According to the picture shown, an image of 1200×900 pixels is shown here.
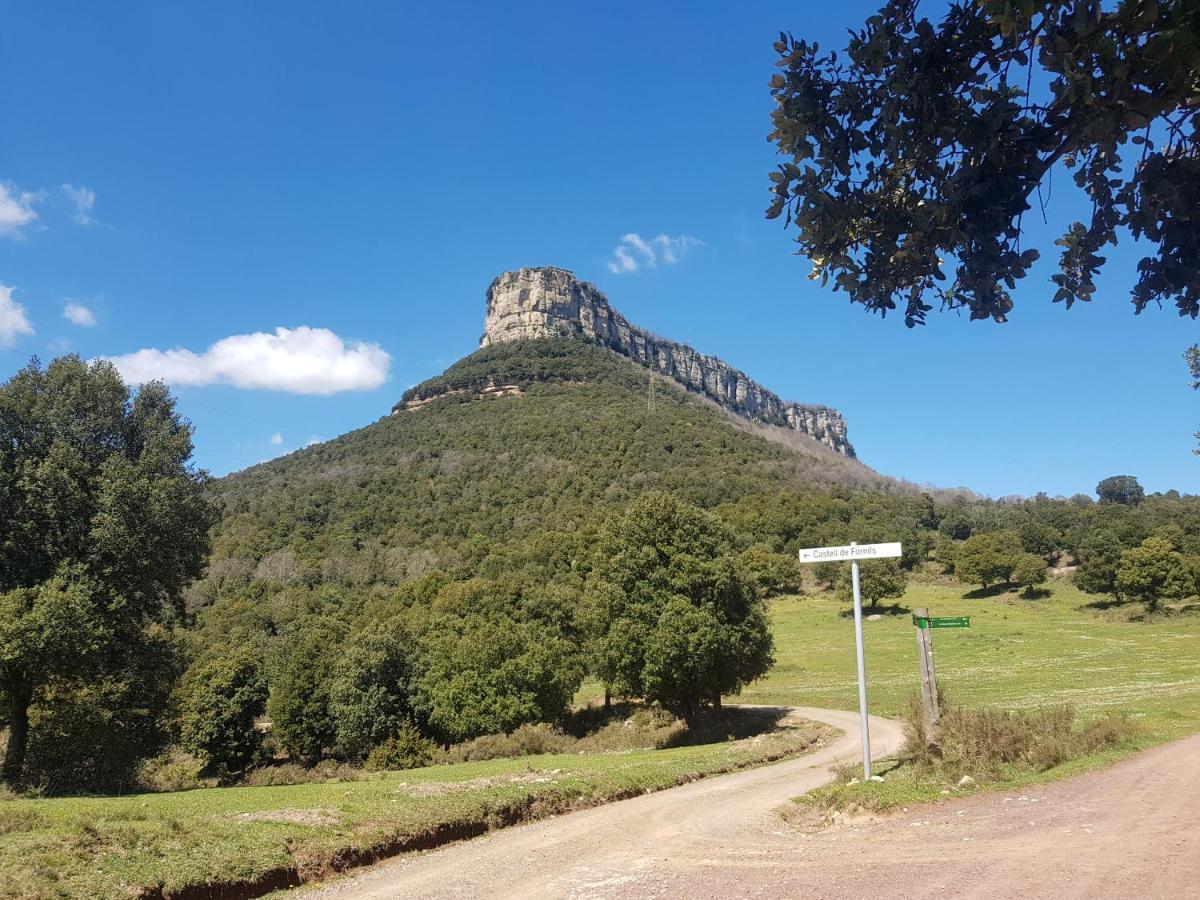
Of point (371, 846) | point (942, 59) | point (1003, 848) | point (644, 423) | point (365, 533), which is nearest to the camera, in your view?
point (942, 59)

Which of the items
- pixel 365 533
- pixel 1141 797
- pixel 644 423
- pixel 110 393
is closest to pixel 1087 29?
pixel 1141 797

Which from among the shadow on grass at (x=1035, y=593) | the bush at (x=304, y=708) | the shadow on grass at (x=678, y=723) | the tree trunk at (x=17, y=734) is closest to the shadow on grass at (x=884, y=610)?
the shadow on grass at (x=1035, y=593)

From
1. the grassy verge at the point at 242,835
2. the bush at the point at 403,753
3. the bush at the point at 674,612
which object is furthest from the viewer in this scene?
the bush at the point at 403,753

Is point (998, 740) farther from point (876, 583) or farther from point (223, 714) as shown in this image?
point (876, 583)

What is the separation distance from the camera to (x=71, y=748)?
21.7 metres

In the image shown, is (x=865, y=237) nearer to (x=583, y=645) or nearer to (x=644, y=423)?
(x=583, y=645)

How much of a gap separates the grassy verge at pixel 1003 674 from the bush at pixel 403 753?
1948 cm

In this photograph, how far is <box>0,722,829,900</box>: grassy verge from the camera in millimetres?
7344

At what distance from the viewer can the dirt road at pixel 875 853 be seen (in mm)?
6570

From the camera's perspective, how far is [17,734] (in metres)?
20.1

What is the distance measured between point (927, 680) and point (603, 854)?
7.60m

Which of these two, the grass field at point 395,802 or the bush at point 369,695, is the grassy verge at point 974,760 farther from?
the bush at point 369,695

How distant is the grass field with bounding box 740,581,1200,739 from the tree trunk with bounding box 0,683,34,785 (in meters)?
24.5

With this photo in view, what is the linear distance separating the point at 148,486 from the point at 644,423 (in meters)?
115
